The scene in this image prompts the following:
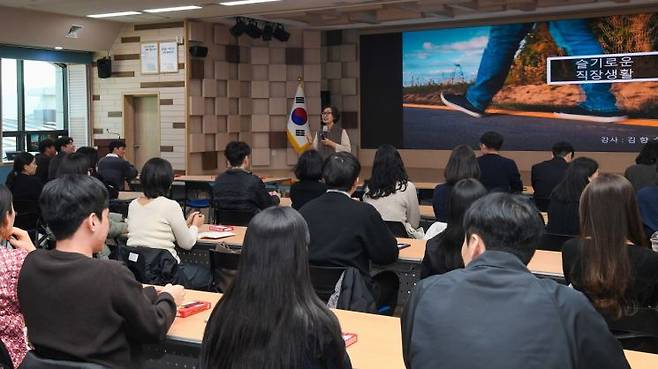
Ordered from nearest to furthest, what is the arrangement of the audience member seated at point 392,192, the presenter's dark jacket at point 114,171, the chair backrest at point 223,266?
the chair backrest at point 223,266 < the audience member seated at point 392,192 < the presenter's dark jacket at point 114,171

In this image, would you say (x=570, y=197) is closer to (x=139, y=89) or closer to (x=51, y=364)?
(x=51, y=364)

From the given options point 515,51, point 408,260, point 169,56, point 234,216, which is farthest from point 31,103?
point 408,260

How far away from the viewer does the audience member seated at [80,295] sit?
2.30 meters

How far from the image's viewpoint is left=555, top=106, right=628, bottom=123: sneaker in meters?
10.7

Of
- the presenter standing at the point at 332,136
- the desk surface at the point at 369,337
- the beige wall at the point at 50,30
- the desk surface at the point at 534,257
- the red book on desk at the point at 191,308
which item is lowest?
the desk surface at the point at 369,337

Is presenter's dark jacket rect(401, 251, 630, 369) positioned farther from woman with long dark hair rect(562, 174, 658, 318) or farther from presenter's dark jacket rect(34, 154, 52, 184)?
presenter's dark jacket rect(34, 154, 52, 184)

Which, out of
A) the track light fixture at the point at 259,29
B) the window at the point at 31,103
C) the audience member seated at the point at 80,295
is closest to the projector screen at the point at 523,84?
the track light fixture at the point at 259,29

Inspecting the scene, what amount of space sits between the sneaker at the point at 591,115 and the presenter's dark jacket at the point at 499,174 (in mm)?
4525

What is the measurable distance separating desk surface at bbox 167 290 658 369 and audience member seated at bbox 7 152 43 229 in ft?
14.6

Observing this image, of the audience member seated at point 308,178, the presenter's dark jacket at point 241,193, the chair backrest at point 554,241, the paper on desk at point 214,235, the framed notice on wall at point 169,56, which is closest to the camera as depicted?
the chair backrest at point 554,241

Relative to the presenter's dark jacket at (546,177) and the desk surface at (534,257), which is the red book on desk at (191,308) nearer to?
the desk surface at (534,257)

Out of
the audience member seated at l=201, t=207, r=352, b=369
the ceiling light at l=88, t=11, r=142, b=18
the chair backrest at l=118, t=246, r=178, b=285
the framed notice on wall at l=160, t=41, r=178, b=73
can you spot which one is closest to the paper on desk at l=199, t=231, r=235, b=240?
the chair backrest at l=118, t=246, r=178, b=285

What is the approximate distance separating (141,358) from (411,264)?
2.12 m

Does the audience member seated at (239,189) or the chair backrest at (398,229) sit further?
the audience member seated at (239,189)
